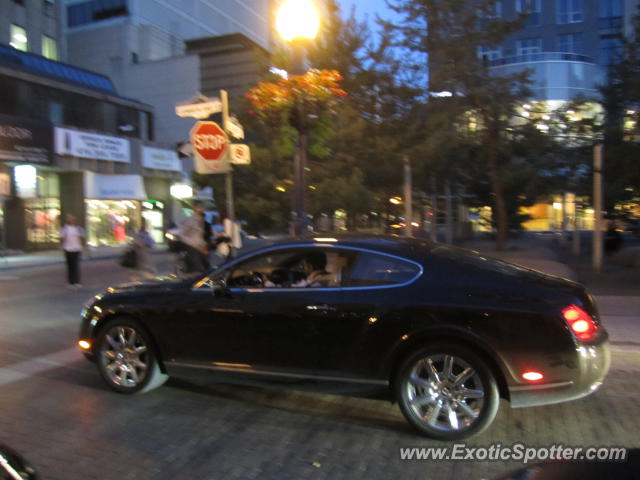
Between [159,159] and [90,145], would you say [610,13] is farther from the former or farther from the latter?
[90,145]

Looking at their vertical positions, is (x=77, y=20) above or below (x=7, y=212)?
above

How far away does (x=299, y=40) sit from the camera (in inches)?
325

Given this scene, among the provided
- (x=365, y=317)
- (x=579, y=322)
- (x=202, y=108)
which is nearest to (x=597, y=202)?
(x=202, y=108)

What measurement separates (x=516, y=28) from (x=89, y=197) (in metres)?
21.0

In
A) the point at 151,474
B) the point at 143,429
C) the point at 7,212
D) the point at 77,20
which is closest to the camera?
the point at 151,474

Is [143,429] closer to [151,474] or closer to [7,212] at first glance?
[151,474]

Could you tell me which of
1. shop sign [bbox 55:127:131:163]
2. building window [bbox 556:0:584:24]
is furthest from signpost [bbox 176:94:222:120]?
building window [bbox 556:0:584:24]

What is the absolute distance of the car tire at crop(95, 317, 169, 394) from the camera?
5082 millimetres

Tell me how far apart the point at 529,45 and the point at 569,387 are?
45.4m

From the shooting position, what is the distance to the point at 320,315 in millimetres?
4391

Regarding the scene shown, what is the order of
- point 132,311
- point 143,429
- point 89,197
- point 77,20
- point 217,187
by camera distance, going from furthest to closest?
1. point 77,20
2. point 89,197
3. point 217,187
4. point 132,311
5. point 143,429

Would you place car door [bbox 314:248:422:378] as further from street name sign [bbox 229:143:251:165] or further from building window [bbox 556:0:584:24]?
building window [bbox 556:0:584:24]

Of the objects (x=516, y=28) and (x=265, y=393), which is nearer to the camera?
(x=265, y=393)

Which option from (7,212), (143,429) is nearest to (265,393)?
(143,429)
